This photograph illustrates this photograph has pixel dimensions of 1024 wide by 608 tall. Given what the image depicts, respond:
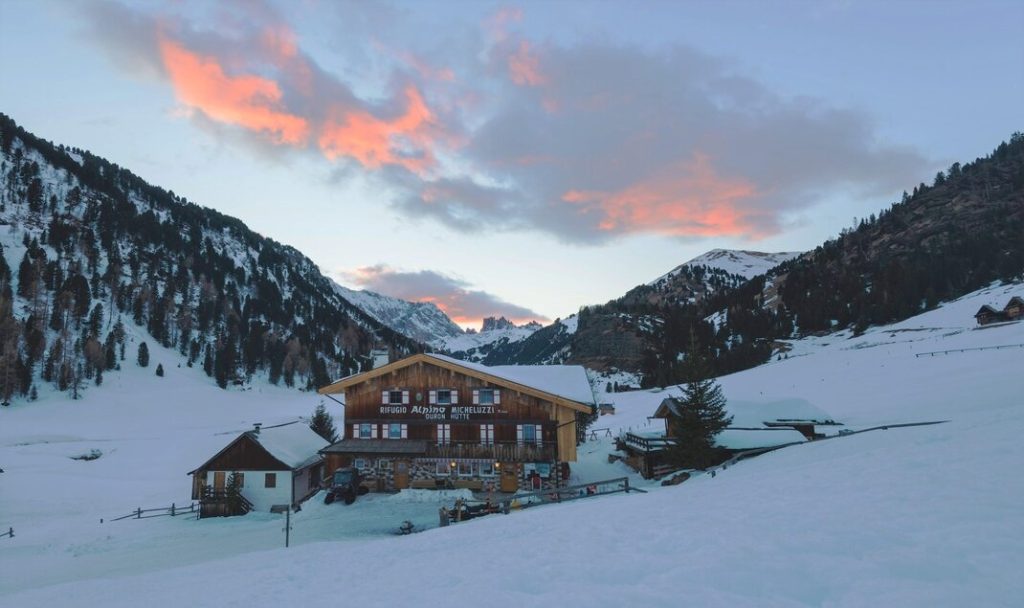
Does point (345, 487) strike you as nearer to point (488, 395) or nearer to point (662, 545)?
point (488, 395)

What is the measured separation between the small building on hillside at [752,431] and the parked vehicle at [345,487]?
66.0ft

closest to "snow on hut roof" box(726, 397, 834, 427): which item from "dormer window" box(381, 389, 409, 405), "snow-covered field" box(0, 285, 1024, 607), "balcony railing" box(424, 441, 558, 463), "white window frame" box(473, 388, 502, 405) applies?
"snow-covered field" box(0, 285, 1024, 607)

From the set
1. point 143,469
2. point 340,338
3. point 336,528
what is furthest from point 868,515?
point 340,338

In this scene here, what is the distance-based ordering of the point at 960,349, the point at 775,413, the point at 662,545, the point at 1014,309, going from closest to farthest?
the point at 662,545 < the point at 775,413 < the point at 960,349 < the point at 1014,309

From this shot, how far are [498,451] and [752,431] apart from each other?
18.4 m

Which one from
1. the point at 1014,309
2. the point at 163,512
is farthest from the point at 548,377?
the point at 1014,309

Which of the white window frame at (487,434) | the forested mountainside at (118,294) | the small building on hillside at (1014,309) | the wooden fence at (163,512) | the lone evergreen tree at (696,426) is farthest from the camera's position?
the forested mountainside at (118,294)

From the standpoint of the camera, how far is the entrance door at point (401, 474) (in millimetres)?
36406

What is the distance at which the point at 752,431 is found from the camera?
35.9m

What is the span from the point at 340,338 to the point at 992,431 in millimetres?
183377

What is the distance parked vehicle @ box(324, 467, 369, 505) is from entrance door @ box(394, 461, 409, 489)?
2.45 meters

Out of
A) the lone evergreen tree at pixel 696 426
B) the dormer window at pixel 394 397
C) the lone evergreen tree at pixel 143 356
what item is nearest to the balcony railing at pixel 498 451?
the dormer window at pixel 394 397

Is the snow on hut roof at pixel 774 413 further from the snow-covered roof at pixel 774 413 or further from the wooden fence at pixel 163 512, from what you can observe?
the wooden fence at pixel 163 512

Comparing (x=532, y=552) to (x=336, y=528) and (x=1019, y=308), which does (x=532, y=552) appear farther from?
(x=1019, y=308)
